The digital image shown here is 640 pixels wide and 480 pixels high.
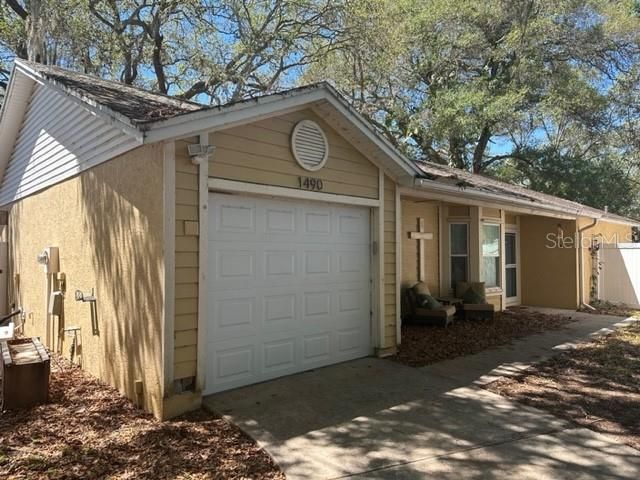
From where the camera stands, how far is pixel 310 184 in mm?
5637

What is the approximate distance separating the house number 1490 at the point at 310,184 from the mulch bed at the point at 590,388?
318 cm

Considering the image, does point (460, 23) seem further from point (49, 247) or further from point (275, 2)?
point (49, 247)

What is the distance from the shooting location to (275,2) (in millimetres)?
15398

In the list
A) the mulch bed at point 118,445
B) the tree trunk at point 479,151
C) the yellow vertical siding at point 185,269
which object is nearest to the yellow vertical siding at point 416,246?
the yellow vertical siding at point 185,269

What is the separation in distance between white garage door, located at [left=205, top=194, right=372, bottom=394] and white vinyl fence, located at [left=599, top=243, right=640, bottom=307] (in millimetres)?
10813

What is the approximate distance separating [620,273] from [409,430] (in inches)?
495

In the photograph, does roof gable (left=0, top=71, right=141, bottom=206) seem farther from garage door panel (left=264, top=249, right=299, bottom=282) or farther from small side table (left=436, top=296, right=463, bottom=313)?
small side table (left=436, top=296, right=463, bottom=313)

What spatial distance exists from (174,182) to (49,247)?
3.96 metres

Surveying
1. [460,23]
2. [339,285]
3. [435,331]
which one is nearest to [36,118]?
[339,285]

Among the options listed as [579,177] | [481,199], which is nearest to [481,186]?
[481,199]

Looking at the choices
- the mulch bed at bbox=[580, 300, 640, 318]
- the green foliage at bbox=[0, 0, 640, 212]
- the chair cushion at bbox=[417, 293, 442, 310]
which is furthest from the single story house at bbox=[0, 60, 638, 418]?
the green foliage at bbox=[0, 0, 640, 212]

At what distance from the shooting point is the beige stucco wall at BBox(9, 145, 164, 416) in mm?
4414

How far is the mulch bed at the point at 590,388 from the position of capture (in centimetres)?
438

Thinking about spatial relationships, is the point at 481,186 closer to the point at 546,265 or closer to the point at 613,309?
the point at 546,265
